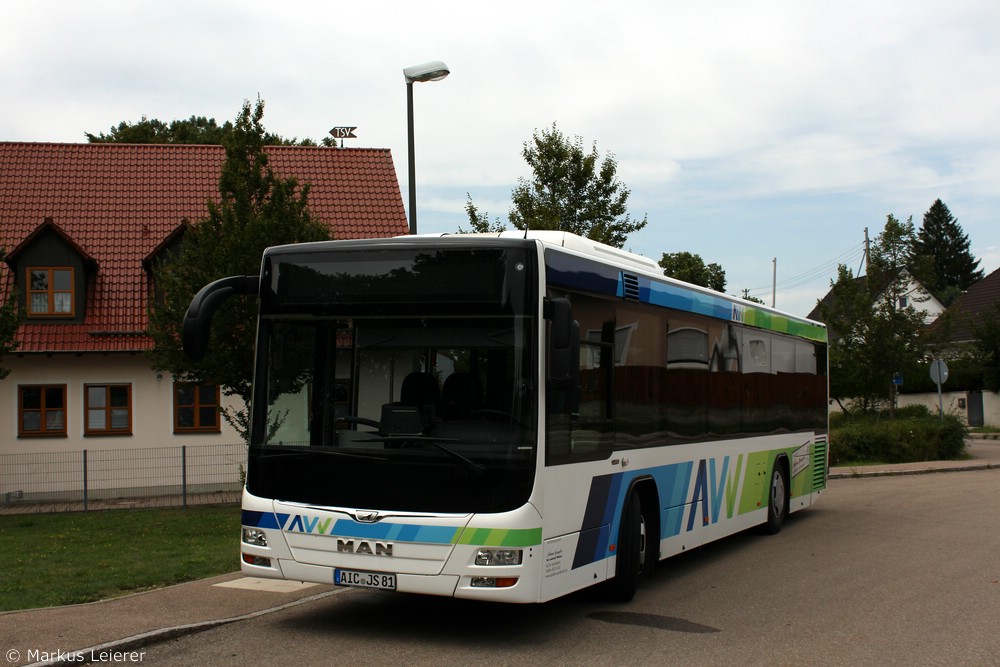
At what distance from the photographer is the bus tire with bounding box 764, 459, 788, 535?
14578 millimetres

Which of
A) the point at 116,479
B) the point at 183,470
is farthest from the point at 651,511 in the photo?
the point at 116,479

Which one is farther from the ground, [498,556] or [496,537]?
[496,537]

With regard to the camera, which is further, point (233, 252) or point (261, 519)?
point (233, 252)

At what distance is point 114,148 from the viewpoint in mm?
31250

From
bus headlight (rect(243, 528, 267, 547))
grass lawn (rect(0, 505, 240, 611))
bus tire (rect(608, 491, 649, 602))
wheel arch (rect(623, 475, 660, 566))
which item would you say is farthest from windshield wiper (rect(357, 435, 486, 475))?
grass lawn (rect(0, 505, 240, 611))

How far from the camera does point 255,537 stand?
8383 mm

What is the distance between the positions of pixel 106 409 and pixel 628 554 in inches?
778

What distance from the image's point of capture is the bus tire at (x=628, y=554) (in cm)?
943

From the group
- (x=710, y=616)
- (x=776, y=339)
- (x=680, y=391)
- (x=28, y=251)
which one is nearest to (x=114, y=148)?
(x=28, y=251)

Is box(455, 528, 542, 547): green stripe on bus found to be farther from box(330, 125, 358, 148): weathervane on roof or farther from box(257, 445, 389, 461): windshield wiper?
box(330, 125, 358, 148): weathervane on roof

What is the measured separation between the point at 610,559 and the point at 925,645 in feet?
8.11

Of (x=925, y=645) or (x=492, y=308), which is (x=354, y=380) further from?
(x=925, y=645)

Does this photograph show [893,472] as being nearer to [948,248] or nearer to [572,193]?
[572,193]

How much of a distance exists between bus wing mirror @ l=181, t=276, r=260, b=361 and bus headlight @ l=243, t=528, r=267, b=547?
4.56 feet
